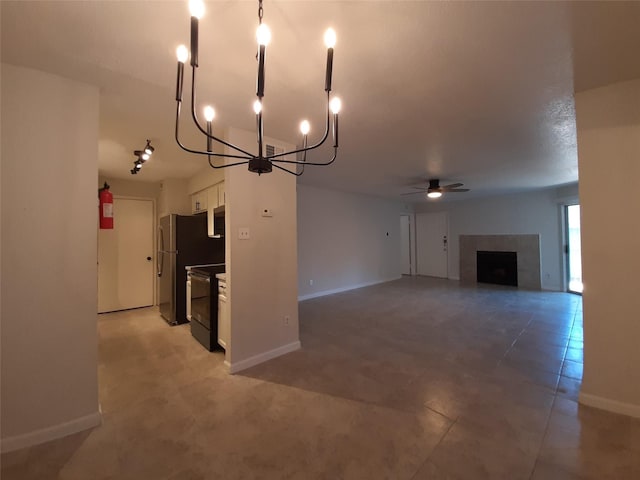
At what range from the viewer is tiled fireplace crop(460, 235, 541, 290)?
6523 mm

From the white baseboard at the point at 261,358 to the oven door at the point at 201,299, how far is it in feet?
2.26

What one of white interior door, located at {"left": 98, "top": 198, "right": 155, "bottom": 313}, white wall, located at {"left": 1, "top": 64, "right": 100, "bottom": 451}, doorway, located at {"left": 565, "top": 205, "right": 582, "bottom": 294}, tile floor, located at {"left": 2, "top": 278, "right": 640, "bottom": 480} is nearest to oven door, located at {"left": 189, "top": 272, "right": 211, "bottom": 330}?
tile floor, located at {"left": 2, "top": 278, "right": 640, "bottom": 480}

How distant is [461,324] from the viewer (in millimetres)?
3924

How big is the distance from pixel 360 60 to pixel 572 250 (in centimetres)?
717

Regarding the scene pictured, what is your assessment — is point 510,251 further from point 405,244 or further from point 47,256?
point 47,256

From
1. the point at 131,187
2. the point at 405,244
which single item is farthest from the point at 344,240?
the point at 131,187

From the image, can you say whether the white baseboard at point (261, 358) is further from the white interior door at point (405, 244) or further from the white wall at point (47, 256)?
the white interior door at point (405, 244)

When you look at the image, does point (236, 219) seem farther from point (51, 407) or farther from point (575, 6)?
point (575, 6)

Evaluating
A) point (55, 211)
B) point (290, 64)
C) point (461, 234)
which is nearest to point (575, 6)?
point (290, 64)

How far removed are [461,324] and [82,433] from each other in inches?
165

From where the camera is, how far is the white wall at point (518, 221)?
6219 millimetres

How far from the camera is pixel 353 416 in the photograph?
194 centimetres

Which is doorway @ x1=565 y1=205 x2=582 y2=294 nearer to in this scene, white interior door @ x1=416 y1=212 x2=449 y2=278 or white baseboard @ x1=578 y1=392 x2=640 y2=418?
white interior door @ x1=416 y1=212 x2=449 y2=278

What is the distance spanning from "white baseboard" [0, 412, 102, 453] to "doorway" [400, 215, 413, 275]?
26.4 ft
